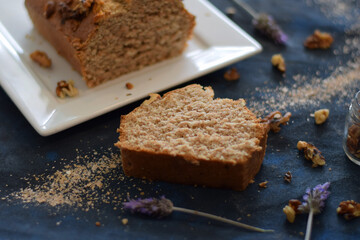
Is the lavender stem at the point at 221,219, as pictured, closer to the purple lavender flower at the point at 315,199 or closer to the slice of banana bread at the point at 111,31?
the purple lavender flower at the point at 315,199


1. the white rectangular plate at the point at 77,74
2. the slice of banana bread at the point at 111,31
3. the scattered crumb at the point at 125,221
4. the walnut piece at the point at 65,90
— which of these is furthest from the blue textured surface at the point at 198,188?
the slice of banana bread at the point at 111,31

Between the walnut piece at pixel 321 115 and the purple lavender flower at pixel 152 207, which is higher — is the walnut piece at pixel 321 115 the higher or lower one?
the lower one

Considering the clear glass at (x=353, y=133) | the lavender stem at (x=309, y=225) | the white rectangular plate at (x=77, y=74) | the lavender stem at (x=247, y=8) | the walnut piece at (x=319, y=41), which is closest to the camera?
the lavender stem at (x=309, y=225)

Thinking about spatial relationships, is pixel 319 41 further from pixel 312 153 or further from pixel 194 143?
pixel 194 143

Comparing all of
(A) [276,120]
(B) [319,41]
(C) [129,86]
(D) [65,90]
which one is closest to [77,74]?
(D) [65,90]

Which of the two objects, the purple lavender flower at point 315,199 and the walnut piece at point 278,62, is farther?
the walnut piece at point 278,62

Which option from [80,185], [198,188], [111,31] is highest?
[111,31]

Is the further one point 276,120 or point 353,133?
point 276,120

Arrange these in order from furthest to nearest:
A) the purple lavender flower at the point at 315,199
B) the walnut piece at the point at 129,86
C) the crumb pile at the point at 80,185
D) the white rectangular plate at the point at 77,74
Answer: the walnut piece at the point at 129,86 → the white rectangular plate at the point at 77,74 → the crumb pile at the point at 80,185 → the purple lavender flower at the point at 315,199

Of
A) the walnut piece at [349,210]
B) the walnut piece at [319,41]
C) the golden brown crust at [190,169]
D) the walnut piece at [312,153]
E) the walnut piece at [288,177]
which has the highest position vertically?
the golden brown crust at [190,169]
